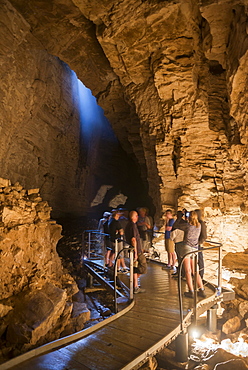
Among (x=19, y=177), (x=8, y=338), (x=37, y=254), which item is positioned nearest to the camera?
(x=8, y=338)

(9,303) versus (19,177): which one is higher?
(19,177)

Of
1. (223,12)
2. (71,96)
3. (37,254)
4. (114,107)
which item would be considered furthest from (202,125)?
(71,96)

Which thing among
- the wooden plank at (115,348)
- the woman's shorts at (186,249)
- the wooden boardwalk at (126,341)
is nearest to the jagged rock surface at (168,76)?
the woman's shorts at (186,249)

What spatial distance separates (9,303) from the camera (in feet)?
13.8

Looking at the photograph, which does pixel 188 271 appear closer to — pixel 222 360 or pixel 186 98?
pixel 222 360

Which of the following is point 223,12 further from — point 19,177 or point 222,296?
point 19,177

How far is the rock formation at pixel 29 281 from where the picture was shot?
3.89 metres

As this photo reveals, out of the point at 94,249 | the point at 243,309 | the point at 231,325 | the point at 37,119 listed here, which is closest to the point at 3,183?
the point at 94,249

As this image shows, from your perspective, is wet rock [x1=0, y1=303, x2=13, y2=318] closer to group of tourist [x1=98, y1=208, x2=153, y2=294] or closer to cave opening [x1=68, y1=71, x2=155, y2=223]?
group of tourist [x1=98, y1=208, x2=153, y2=294]

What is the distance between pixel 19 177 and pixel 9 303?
9.12 metres

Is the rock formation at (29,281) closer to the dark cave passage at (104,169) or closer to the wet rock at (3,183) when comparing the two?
the wet rock at (3,183)

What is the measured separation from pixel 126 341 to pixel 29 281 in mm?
2164

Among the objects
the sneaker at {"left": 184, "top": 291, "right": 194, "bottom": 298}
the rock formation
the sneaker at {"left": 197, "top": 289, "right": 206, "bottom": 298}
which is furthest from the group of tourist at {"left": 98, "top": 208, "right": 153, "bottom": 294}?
the rock formation

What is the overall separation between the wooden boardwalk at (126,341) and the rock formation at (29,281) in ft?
2.25
